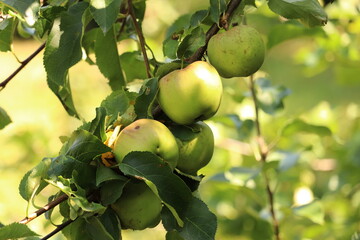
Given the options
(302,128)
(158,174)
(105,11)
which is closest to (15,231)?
(158,174)

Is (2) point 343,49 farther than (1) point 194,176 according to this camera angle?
Yes

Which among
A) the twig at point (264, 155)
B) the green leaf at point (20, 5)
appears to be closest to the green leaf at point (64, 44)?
the green leaf at point (20, 5)

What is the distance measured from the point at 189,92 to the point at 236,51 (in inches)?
3.3

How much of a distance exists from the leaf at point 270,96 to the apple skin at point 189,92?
2.01 ft

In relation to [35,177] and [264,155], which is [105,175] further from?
[264,155]

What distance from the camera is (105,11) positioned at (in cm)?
83

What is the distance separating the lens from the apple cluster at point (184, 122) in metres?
0.75

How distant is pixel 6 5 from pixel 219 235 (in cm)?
101

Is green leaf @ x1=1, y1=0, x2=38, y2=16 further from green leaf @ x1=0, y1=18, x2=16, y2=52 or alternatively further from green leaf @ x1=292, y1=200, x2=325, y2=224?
green leaf @ x1=292, y1=200, x2=325, y2=224

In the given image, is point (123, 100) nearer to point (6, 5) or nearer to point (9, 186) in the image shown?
point (6, 5)

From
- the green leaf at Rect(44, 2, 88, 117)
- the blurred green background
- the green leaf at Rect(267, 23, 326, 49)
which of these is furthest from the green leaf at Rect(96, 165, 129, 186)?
the green leaf at Rect(267, 23, 326, 49)

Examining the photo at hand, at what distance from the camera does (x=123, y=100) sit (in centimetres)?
84

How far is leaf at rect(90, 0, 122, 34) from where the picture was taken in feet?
2.72

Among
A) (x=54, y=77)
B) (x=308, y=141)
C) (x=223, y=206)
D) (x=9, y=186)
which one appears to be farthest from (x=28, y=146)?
(x=54, y=77)
